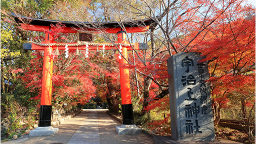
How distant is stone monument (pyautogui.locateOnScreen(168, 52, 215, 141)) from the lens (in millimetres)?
4516

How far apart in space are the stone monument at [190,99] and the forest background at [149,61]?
0.41 metres

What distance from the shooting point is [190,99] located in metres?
4.69

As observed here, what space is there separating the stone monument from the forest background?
406 millimetres

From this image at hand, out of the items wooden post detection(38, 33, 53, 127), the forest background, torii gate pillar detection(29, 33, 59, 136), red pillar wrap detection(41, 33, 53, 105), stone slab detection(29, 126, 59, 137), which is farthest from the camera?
red pillar wrap detection(41, 33, 53, 105)

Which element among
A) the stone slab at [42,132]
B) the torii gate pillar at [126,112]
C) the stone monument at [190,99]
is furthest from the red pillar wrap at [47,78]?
the stone monument at [190,99]

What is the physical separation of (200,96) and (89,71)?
35.4 ft

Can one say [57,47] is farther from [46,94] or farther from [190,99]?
[190,99]

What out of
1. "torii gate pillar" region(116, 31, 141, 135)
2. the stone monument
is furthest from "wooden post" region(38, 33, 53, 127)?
the stone monument

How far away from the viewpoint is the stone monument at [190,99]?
4.52m

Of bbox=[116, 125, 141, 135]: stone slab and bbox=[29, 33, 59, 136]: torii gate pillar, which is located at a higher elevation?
bbox=[29, 33, 59, 136]: torii gate pillar

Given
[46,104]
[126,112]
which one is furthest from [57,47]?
[126,112]

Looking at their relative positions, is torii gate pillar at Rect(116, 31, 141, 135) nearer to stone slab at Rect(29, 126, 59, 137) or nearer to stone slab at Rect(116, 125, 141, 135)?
stone slab at Rect(116, 125, 141, 135)

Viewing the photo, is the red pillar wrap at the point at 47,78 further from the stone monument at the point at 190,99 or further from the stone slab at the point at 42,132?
the stone monument at the point at 190,99

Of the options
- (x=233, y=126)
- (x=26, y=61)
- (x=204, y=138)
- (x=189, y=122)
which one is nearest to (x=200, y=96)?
(x=189, y=122)
